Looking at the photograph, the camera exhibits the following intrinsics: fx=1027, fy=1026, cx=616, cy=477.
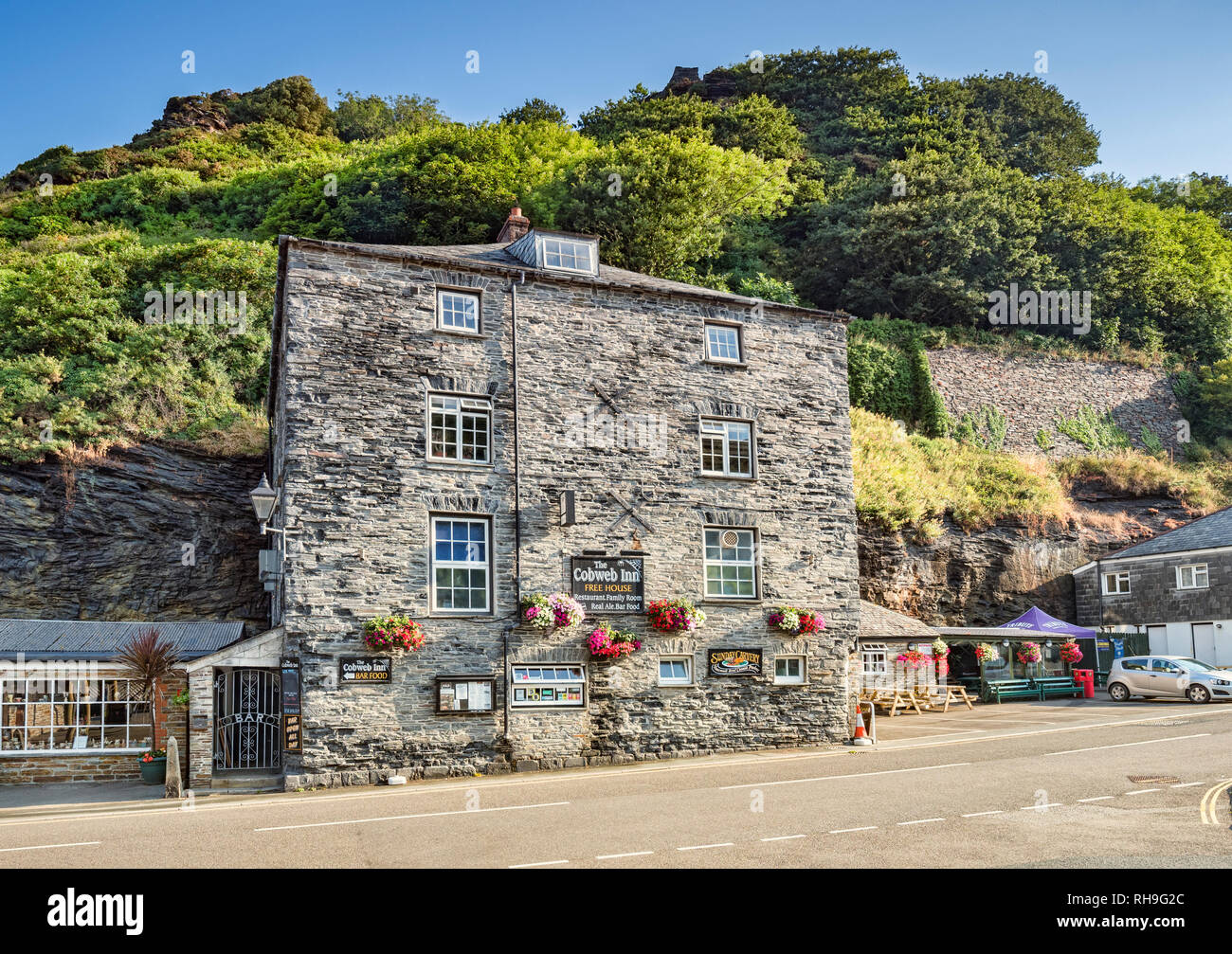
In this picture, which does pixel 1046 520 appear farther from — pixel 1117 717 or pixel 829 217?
pixel 829 217

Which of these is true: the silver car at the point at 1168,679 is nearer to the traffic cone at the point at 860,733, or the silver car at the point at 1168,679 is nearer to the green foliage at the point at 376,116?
the traffic cone at the point at 860,733

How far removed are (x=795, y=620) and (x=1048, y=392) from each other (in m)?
31.6

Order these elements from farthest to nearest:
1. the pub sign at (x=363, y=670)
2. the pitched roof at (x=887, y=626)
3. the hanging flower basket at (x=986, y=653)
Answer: the hanging flower basket at (x=986, y=653), the pitched roof at (x=887, y=626), the pub sign at (x=363, y=670)

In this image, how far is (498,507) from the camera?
784 inches

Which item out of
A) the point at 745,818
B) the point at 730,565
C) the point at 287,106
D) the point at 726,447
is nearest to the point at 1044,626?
the point at 730,565

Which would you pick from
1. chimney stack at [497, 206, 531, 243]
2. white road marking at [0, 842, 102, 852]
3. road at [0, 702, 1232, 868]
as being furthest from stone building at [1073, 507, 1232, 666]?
white road marking at [0, 842, 102, 852]

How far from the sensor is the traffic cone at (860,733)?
21.9 metres

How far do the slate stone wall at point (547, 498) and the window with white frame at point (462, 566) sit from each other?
0.92 feet

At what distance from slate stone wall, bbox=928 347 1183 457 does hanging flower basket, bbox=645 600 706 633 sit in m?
28.2

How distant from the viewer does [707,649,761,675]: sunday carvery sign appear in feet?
68.7

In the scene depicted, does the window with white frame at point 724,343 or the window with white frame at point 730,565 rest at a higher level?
the window with white frame at point 724,343
